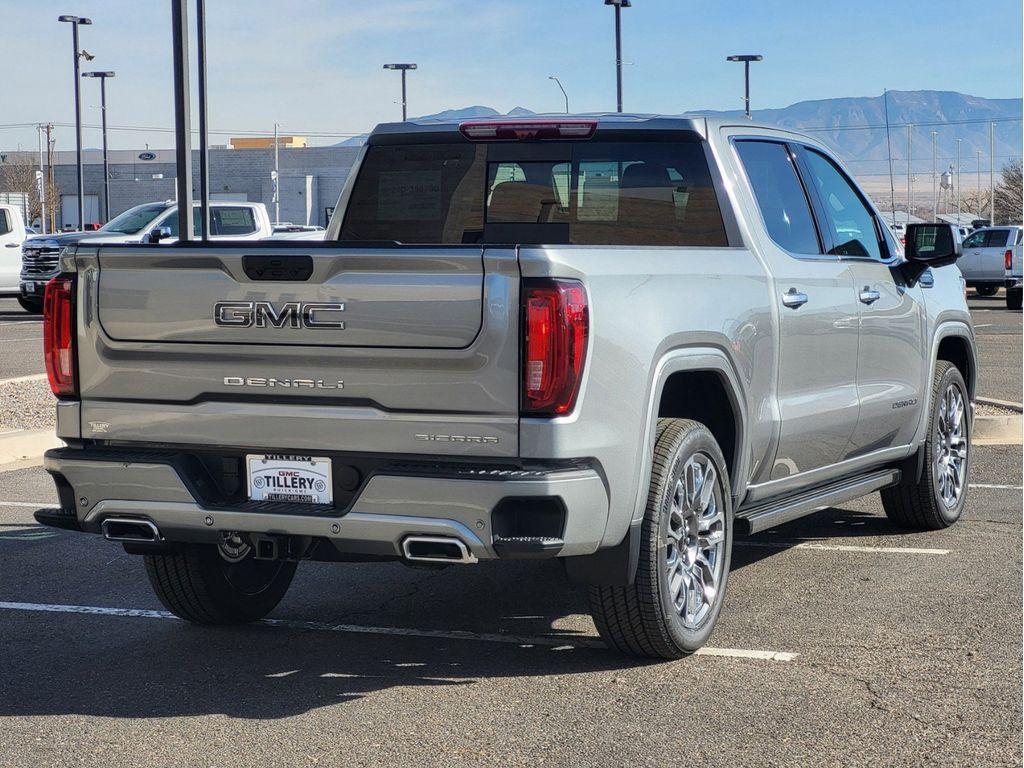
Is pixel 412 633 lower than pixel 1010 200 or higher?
lower

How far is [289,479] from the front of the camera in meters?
5.21

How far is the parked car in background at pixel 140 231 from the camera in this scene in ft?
85.7

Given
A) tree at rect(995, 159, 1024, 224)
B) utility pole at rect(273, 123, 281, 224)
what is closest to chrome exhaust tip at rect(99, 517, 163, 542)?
utility pole at rect(273, 123, 281, 224)

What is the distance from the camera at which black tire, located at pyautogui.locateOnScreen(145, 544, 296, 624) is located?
6.18 m

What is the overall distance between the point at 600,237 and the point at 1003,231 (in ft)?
116

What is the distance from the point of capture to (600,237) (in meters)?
6.76

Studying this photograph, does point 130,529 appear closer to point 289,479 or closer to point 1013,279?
point 289,479

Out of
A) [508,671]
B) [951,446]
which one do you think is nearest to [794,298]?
[508,671]

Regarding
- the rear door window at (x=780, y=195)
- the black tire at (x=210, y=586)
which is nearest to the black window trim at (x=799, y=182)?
the rear door window at (x=780, y=195)

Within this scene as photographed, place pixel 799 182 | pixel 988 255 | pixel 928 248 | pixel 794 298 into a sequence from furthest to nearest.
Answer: pixel 988 255 → pixel 928 248 → pixel 799 182 → pixel 794 298

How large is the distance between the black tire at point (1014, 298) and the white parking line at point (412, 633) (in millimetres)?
31552

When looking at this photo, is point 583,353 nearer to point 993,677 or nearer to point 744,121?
point 993,677

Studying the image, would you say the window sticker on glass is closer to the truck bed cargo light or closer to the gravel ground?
the truck bed cargo light

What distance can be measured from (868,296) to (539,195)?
1.62 m
